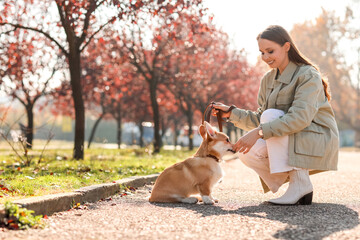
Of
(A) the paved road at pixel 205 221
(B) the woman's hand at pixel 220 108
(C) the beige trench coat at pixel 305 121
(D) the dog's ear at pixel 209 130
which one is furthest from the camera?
(B) the woman's hand at pixel 220 108

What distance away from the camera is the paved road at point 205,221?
3.51 metres

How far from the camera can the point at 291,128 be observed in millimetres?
4742

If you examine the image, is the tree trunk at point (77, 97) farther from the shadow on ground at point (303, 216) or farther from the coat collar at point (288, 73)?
the coat collar at point (288, 73)

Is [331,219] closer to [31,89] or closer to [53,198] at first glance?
A: [53,198]

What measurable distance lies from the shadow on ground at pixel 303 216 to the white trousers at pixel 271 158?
0.42 metres

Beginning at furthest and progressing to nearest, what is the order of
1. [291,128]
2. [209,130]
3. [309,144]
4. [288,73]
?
[209,130], [288,73], [309,144], [291,128]

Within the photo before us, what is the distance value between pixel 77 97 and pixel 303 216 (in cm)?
900

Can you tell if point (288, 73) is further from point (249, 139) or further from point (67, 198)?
point (67, 198)

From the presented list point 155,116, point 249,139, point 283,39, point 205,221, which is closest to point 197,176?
point 249,139

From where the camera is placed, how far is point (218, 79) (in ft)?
90.0

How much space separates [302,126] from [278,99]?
1.95ft

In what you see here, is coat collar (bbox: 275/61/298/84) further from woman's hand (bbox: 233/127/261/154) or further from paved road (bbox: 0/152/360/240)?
paved road (bbox: 0/152/360/240)

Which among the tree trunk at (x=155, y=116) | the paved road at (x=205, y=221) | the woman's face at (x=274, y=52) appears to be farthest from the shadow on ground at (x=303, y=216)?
the tree trunk at (x=155, y=116)

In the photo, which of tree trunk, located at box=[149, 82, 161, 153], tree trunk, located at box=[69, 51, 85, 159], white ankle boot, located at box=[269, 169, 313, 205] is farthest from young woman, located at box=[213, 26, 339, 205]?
tree trunk, located at box=[149, 82, 161, 153]
